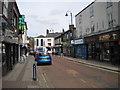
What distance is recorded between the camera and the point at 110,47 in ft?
66.5

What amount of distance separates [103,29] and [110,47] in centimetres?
295

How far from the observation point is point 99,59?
23.5 m

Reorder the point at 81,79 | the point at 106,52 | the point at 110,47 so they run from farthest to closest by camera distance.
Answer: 1. the point at 106,52
2. the point at 110,47
3. the point at 81,79

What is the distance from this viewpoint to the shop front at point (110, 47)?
18.6 meters

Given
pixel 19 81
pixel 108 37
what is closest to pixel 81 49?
pixel 108 37

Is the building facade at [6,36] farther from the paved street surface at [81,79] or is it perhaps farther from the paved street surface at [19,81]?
the paved street surface at [81,79]

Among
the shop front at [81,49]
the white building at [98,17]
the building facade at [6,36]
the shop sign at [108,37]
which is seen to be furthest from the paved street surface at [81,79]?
the shop front at [81,49]

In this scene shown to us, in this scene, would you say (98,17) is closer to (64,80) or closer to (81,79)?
(81,79)

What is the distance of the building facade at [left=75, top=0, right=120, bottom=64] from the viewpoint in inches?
744

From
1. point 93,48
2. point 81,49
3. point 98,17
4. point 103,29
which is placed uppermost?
point 98,17

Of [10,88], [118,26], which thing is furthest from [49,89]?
[118,26]

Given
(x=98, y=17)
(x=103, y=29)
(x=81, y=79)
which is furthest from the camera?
(x=98, y=17)

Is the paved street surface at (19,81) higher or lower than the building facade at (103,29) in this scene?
lower

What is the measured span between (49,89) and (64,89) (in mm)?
810
